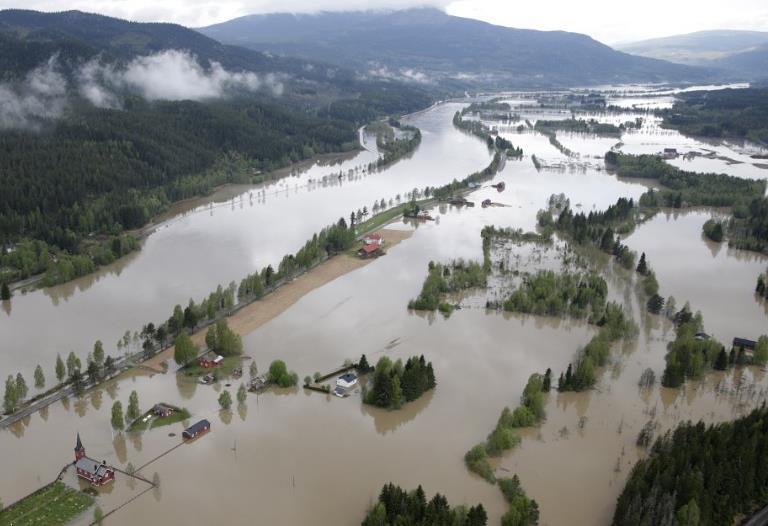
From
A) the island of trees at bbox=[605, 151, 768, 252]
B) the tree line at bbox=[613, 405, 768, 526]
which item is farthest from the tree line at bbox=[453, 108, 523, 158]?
the tree line at bbox=[613, 405, 768, 526]

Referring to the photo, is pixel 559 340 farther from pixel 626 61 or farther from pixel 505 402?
pixel 626 61

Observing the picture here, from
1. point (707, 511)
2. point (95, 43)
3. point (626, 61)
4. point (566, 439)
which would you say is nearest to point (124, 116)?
point (95, 43)

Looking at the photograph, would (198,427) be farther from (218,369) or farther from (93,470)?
(218,369)

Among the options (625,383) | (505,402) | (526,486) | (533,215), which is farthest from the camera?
(533,215)

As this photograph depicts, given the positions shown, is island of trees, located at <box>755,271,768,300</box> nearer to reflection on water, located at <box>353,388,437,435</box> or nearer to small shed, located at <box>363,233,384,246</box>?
reflection on water, located at <box>353,388,437,435</box>

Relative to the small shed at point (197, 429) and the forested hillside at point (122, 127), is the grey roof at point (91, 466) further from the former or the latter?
the forested hillside at point (122, 127)

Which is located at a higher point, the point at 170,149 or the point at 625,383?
the point at 170,149

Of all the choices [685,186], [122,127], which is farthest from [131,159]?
[685,186]
